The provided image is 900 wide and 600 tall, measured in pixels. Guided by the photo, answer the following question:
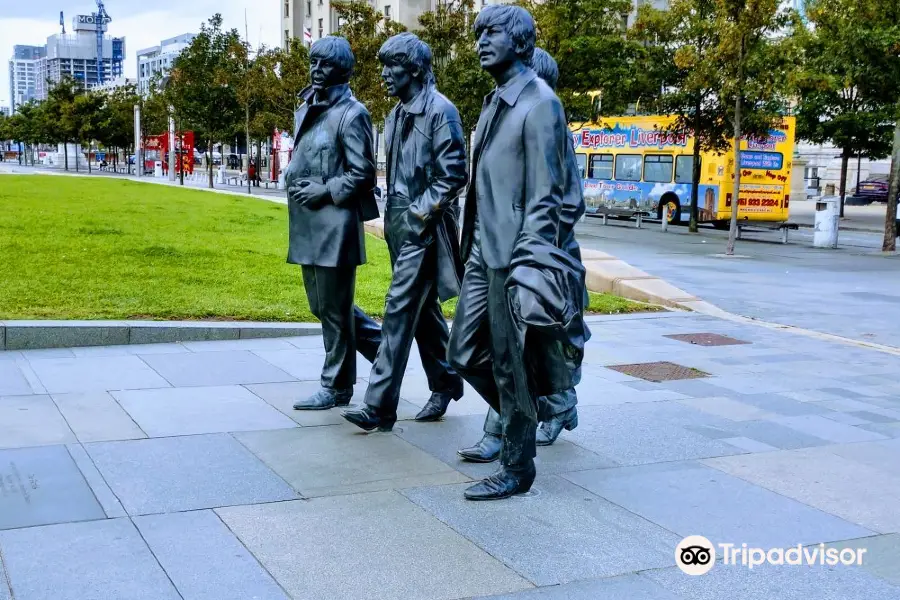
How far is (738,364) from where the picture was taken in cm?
861

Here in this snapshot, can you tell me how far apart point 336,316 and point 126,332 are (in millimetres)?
2884

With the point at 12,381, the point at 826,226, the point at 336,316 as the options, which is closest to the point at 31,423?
the point at 12,381

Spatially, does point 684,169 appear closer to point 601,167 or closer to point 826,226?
point 601,167

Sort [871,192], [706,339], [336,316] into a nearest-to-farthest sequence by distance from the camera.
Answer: [336,316] → [706,339] → [871,192]

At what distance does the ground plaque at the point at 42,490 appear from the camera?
4.37 m

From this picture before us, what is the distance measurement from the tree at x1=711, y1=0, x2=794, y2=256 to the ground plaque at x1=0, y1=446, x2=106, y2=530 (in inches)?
668

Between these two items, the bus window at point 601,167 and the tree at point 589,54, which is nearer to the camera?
the tree at point 589,54

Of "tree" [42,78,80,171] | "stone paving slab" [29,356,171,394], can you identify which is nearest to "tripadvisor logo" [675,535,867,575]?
"stone paving slab" [29,356,171,394]

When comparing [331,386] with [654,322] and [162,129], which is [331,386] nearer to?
[654,322]

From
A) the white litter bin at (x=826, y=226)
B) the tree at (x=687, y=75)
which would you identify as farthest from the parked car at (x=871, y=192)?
the white litter bin at (x=826, y=226)

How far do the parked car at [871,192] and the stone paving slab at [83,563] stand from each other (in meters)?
46.1

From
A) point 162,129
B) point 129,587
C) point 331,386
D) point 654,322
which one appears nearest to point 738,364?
point 654,322

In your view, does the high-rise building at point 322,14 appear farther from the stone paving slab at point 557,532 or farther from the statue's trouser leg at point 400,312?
the stone paving slab at point 557,532

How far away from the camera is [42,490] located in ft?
15.5
